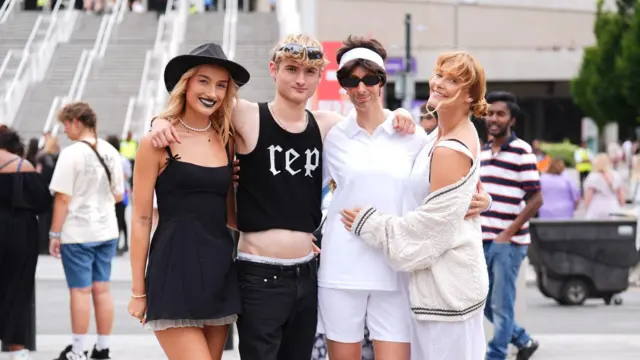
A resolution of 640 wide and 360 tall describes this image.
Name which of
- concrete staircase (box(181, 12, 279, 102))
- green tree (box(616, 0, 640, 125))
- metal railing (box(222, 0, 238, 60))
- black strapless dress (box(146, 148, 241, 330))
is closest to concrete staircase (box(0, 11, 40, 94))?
concrete staircase (box(181, 12, 279, 102))

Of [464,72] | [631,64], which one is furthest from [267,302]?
[631,64]

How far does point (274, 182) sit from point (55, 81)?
26.9 meters

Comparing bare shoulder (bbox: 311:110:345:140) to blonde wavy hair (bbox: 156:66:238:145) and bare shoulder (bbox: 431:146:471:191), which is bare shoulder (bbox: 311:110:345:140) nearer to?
blonde wavy hair (bbox: 156:66:238:145)

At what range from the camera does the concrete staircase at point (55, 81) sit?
95.9 ft

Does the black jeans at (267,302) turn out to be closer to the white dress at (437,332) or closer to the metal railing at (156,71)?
the white dress at (437,332)

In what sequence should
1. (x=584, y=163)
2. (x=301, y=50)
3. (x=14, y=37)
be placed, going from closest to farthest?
1. (x=301, y=50)
2. (x=14, y=37)
3. (x=584, y=163)

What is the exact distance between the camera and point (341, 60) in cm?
582

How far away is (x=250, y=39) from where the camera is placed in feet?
108

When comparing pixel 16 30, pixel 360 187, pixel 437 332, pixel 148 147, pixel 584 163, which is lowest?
pixel 584 163

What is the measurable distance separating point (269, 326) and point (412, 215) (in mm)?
793

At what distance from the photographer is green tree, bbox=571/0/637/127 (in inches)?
2003

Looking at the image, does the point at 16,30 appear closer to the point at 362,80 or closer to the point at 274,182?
the point at 362,80

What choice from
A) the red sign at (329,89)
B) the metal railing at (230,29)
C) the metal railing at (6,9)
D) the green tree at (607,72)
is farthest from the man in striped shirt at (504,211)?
the green tree at (607,72)

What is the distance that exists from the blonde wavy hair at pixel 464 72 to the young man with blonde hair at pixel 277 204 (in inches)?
21.8
